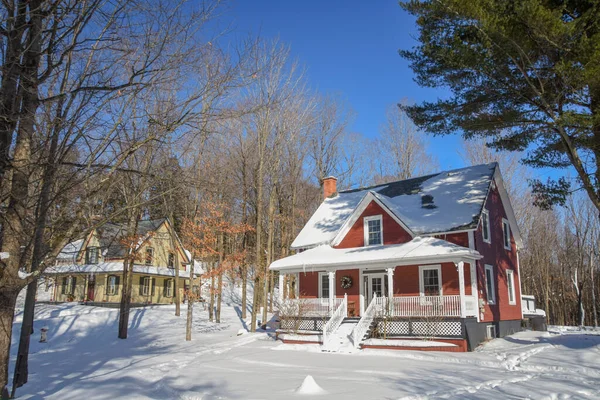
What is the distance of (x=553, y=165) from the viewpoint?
15078mm

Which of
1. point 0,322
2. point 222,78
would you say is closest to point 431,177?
point 222,78

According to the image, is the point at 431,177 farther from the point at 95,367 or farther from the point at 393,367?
the point at 95,367

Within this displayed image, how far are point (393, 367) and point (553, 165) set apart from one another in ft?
28.5

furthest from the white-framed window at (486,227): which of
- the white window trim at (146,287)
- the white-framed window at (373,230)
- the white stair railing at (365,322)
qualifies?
the white window trim at (146,287)

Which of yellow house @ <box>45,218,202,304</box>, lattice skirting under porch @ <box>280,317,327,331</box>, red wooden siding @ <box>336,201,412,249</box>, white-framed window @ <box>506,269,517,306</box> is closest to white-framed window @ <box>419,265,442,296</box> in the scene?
red wooden siding @ <box>336,201,412,249</box>

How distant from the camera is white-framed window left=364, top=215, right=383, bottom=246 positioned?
2020 centimetres

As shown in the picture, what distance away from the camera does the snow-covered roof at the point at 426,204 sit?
18.7 meters

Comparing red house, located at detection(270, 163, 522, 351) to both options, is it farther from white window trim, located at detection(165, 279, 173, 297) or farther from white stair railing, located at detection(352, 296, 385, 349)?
white window trim, located at detection(165, 279, 173, 297)

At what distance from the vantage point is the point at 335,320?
18.0m

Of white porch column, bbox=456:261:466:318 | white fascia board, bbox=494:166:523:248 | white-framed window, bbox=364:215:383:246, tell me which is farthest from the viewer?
white fascia board, bbox=494:166:523:248

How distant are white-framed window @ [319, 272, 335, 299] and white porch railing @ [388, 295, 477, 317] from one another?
4619 mm

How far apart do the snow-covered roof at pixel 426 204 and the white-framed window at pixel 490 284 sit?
268 centimetres

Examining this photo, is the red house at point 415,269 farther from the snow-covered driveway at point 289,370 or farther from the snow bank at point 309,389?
the snow bank at point 309,389

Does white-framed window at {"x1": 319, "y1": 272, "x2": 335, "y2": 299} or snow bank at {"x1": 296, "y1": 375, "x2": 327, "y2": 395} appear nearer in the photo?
snow bank at {"x1": 296, "y1": 375, "x2": 327, "y2": 395}
